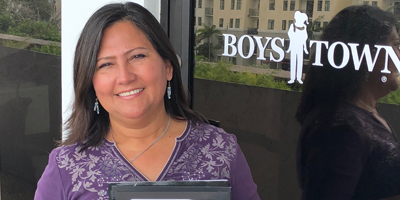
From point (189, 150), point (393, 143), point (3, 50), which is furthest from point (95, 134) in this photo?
point (3, 50)

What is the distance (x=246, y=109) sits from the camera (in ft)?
8.52

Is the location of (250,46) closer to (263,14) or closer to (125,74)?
(263,14)

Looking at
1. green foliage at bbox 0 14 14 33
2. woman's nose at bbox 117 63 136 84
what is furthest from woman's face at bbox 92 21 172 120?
green foliage at bbox 0 14 14 33

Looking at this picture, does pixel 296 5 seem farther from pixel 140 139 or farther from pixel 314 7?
pixel 140 139

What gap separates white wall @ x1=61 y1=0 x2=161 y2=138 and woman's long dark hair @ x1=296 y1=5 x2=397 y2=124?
1181mm

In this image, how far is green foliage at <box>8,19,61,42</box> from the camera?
3.23 meters

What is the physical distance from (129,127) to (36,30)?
6.34ft

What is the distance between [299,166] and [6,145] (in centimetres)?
251

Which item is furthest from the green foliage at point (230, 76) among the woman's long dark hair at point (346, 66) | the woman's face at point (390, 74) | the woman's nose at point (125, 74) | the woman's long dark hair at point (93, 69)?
the woman's nose at point (125, 74)

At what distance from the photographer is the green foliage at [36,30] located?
3232 mm

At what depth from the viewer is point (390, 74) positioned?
75.7 inches

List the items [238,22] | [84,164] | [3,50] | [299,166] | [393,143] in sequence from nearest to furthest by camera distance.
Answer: [84,164] → [393,143] → [299,166] → [238,22] → [3,50]

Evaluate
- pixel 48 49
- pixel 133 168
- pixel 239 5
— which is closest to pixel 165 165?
pixel 133 168

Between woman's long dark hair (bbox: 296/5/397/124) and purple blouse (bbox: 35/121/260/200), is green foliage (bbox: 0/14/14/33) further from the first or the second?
woman's long dark hair (bbox: 296/5/397/124)
